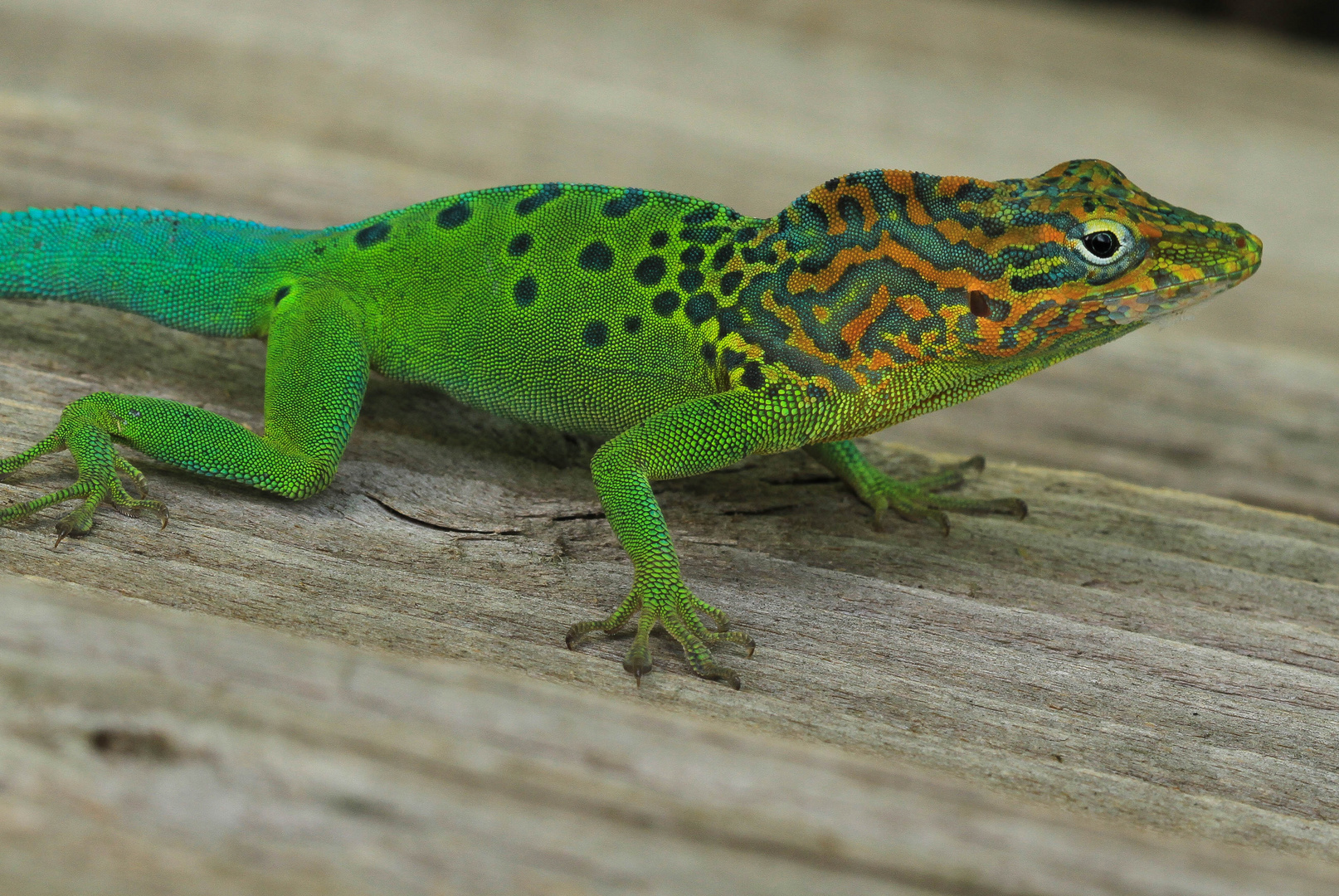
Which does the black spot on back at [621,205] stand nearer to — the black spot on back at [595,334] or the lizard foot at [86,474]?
the black spot on back at [595,334]

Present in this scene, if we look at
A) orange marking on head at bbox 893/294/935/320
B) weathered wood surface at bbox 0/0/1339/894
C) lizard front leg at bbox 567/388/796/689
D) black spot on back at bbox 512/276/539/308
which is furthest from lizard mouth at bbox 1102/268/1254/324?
black spot on back at bbox 512/276/539/308

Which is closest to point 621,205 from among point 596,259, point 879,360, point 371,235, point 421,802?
point 596,259

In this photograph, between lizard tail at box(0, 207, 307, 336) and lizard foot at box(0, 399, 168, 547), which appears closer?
lizard foot at box(0, 399, 168, 547)

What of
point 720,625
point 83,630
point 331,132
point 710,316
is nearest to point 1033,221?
point 710,316

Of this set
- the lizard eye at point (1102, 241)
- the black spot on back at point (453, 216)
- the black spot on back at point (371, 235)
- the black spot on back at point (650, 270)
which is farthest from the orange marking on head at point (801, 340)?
the black spot on back at point (371, 235)

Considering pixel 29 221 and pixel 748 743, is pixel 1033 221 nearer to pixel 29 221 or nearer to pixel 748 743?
pixel 748 743

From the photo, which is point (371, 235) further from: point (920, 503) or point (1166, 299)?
point (1166, 299)

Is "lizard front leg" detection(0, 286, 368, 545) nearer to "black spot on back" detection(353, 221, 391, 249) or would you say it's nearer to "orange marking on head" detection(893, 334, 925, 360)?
"black spot on back" detection(353, 221, 391, 249)
